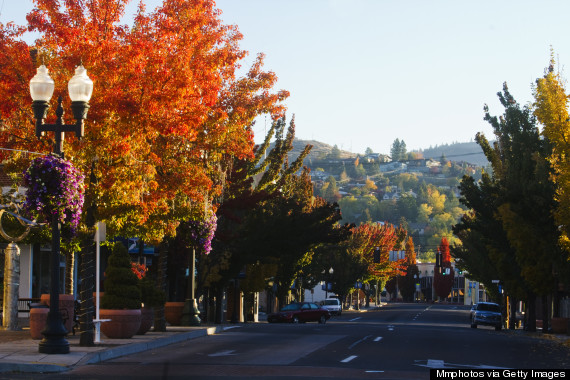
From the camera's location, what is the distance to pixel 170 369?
16.9m

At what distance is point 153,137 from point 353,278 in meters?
71.2

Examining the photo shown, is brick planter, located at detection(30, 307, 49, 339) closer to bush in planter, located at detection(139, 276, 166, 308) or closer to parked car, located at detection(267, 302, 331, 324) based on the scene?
bush in planter, located at detection(139, 276, 166, 308)

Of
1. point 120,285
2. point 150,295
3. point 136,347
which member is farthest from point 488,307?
point 136,347

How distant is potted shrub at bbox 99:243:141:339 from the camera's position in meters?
24.2

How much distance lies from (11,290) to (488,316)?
33899 mm

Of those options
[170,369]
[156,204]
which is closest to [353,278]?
[156,204]

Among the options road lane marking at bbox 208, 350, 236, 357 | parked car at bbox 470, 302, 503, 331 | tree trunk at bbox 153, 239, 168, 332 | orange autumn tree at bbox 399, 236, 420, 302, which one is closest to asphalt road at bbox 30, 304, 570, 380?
road lane marking at bbox 208, 350, 236, 357

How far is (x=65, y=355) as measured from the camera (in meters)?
18.6

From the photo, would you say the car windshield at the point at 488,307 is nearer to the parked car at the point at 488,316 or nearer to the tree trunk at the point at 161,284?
the parked car at the point at 488,316

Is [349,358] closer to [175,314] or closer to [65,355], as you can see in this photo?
[65,355]

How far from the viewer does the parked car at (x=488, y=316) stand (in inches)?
2126

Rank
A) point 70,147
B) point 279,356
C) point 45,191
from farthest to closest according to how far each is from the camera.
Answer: point 70,147 → point 279,356 → point 45,191

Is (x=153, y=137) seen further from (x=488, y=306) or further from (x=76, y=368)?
(x=488, y=306)

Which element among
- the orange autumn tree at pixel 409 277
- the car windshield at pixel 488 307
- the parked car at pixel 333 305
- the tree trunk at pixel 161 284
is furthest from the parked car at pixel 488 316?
the orange autumn tree at pixel 409 277
